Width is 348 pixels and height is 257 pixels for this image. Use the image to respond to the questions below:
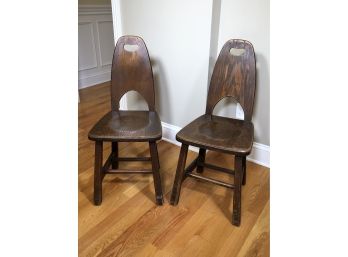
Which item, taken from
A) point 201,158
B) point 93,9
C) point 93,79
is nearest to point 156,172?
point 201,158

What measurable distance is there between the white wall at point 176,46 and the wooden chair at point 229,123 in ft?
0.79

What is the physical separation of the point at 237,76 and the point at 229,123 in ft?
0.87

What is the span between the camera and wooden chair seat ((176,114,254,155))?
1257 mm

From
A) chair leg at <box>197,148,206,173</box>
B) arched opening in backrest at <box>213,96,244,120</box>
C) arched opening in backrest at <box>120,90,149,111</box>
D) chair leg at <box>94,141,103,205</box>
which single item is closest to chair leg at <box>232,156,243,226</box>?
chair leg at <box>197,148,206,173</box>

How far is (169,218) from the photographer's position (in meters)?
1.42

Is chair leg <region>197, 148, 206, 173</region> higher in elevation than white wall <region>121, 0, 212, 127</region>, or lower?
lower

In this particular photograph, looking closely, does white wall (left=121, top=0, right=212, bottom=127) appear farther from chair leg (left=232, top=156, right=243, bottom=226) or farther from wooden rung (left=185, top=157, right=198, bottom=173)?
chair leg (left=232, top=156, right=243, bottom=226)

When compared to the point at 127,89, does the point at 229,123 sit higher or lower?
lower

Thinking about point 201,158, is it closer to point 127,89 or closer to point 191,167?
point 191,167

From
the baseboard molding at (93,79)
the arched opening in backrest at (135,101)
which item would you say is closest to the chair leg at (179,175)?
the arched opening in backrest at (135,101)

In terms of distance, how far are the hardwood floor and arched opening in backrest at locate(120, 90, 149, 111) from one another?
1.77 ft
